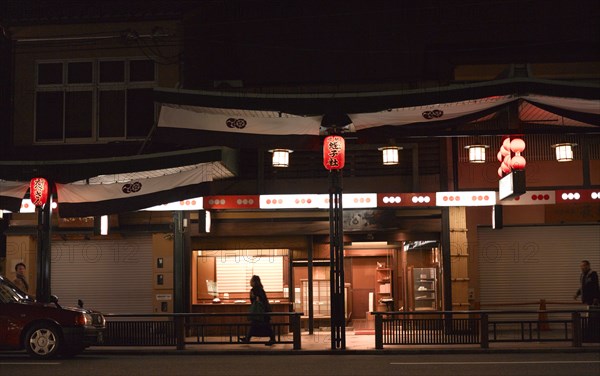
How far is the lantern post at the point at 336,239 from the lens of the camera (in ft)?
59.9

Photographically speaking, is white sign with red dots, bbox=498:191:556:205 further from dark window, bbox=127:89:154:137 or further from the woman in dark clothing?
dark window, bbox=127:89:154:137

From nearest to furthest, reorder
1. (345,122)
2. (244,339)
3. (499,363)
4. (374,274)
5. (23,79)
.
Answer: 1. (499,363)
2. (345,122)
3. (244,339)
4. (23,79)
5. (374,274)

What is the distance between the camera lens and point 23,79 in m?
24.9

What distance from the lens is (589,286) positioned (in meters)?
19.8

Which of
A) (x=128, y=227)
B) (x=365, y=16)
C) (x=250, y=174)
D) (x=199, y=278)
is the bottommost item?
(x=199, y=278)

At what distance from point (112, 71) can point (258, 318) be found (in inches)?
387

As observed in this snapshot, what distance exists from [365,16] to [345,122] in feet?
24.3

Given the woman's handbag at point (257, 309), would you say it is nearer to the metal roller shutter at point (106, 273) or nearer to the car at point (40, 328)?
the metal roller shutter at point (106, 273)

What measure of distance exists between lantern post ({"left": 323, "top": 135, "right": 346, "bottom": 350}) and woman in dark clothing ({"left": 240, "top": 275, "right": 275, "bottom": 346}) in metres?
1.70

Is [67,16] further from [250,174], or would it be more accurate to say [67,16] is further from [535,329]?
[535,329]

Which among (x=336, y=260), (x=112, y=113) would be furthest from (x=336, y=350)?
(x=112, y=113)

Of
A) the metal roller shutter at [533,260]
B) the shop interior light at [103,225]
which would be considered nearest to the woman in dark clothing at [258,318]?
the shop interior light at [103,225]

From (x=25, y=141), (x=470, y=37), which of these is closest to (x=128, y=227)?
(x=25, y=141)

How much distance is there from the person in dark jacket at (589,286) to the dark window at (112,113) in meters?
14.2
